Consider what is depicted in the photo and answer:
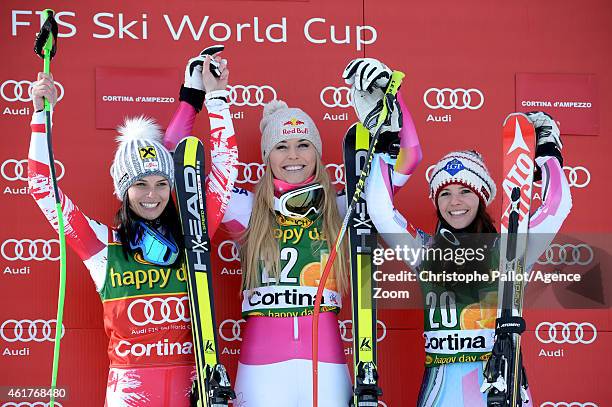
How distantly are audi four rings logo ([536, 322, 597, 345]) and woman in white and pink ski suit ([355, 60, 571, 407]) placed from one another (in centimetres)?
78

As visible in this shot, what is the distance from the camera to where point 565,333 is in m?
5.50

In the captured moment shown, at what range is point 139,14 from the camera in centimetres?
549

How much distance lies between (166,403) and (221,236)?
3.31ft

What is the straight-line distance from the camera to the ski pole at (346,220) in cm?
446

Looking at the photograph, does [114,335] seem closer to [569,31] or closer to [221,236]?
A: [221,236]

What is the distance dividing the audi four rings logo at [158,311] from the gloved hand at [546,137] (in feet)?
5.19

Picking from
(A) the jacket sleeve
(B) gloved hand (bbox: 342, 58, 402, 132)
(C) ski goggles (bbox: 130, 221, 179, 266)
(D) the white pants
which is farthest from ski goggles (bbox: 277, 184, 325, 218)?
(A) the jacket sleeve

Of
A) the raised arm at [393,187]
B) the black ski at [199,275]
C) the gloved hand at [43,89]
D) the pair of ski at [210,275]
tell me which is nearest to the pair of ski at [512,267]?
the raised arm at [393,187]

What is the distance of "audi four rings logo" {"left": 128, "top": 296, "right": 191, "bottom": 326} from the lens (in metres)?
4.61

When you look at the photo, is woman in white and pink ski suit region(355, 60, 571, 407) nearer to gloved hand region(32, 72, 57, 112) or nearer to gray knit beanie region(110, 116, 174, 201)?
gray knit beanie region(110, 116, 174, 201)

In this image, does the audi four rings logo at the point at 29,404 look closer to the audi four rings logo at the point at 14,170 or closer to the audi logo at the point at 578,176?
the audi four rings logo at the point at 14,170

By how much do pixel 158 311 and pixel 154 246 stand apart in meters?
0.26

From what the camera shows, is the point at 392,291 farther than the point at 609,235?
No

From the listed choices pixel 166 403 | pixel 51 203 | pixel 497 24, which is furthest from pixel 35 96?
pixel 497 24
